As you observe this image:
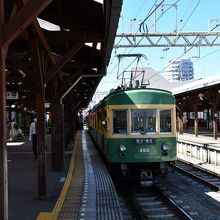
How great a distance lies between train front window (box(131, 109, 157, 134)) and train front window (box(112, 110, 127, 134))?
21 cm

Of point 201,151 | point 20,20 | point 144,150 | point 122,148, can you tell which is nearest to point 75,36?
point 122,148

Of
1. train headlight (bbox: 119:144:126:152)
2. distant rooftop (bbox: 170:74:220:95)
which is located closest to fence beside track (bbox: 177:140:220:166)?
distant rooftop (bbox: 170:74:220:95)

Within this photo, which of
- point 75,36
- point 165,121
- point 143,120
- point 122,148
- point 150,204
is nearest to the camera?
point 75,36

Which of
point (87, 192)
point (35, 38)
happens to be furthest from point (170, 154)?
point (35, 38)

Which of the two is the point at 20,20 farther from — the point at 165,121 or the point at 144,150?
the point at 165,121

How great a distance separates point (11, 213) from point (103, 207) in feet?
5.05

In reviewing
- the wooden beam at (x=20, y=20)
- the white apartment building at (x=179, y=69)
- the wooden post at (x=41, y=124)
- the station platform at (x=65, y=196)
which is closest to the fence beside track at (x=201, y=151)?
the station platform at (x=65, y=196)

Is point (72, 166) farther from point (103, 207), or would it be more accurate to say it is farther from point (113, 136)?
point (103, 207)

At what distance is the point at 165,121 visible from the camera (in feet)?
41.7

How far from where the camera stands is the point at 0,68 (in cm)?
461

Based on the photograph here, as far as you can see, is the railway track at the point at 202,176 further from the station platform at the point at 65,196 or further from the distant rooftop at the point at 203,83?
the distant rooftop at the point at 203,83

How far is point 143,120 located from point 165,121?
589mm

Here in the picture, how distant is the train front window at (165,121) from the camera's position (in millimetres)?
12602

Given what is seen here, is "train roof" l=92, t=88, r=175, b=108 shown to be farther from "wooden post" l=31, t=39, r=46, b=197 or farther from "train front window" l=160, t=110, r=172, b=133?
"wooden post" l=31, t=39, r=46, b=197
